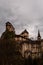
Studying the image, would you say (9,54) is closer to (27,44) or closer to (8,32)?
(8,32)

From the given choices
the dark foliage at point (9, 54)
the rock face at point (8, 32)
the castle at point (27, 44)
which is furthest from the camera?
the castle at point (27, 44)

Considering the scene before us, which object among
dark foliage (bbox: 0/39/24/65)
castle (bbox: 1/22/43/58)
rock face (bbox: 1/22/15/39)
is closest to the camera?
dark foliage (bbox: 0/39/24/65)

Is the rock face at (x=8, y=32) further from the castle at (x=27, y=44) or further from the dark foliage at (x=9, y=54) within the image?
the dark foliage at (x=9, y=54)

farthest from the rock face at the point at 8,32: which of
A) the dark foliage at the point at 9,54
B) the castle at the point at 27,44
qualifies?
the dark foliage at the point at 9,54

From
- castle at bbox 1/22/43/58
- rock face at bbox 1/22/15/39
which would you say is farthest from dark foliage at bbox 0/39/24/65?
castle at bbox 1/22/43/58

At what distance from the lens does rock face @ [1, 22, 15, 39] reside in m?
67.4

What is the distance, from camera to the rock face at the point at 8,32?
67.4 metres

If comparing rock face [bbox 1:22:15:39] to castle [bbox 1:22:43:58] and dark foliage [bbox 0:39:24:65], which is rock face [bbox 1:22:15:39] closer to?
castle [bbox 1:22:43:58]

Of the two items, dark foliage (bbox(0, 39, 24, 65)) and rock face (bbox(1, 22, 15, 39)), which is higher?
rock face (bbox(1, 22, 15, 39))

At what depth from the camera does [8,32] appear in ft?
229

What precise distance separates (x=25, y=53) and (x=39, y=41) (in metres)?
11.2

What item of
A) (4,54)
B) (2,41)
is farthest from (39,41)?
(4,54)

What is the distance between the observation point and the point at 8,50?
56.0 metres

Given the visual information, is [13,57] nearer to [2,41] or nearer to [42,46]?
[2,41]
